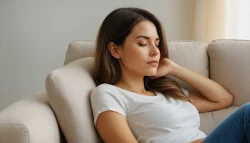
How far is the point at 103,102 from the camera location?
138 centimetres

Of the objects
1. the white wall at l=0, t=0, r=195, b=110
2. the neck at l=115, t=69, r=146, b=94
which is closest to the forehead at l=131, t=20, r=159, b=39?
the neck at l=115, t=69, r=146, b=94

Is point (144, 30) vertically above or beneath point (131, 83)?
above

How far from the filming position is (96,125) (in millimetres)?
1376

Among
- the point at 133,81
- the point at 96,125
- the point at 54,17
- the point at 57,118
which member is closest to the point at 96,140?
the point at 96,125

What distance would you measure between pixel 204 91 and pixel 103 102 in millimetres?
582

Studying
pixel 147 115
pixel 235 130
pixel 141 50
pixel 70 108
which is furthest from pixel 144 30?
pixel 235 130

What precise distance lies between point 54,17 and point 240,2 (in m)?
1.22

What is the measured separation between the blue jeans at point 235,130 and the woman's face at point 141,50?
42cm

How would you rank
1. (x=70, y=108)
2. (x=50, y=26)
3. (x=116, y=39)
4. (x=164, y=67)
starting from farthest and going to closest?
1. (x=50, y=26)
2. (x=164, y=67)
3. (x=116, y=39)
4. (x=70, y=108)

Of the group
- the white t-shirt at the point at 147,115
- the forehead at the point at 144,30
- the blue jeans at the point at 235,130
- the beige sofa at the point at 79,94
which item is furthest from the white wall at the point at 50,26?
the blue jeans at the point at 235,130

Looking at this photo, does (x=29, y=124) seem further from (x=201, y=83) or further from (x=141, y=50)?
(x=201, y=83)

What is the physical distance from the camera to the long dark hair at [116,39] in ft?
5.03

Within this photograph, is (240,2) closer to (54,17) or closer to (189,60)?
(189,60)

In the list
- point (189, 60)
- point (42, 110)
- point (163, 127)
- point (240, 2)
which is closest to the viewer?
point (42, 110)
